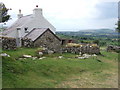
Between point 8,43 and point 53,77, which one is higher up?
point 8,43

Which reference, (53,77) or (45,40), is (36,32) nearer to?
(45,40)

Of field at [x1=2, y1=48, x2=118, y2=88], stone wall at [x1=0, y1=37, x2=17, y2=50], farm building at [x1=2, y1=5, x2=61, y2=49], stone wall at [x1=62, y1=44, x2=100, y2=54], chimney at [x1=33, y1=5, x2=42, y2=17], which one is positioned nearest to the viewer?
field at [x1=2, y1=48, x2=118, y2=88]

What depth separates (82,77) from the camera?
13836 millimetres

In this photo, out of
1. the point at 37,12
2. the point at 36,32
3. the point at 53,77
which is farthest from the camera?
the point at 37,12

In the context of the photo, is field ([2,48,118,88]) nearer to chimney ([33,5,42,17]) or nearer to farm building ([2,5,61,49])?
farm building ([2,5,61,49])

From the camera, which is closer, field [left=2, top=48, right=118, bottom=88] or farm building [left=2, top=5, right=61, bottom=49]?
field [left=2, top=48, right=118, bottom=88]

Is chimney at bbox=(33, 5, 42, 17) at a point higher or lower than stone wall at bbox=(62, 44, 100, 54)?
higher

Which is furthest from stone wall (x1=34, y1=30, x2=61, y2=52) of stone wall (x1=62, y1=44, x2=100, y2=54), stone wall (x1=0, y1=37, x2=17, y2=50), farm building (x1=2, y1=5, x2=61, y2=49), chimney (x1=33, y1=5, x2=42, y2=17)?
chimney (x1=33, y1=5, x2=42, y2=17)

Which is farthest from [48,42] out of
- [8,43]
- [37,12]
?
[37,12]

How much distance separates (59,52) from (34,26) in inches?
402

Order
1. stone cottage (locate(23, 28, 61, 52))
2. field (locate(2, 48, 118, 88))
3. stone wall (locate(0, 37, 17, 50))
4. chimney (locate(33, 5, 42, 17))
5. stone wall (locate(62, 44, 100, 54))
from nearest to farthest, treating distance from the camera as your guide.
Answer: field (locate(2, 48, 118, 88)) < stone wall (locate(0, 37, 17, 50)) < stone cottage (locate(23, 28, 61, 52)) < stone wall (locate(62, 44, 100, 54)) < chimney (locate(33, 5, 42, 17))

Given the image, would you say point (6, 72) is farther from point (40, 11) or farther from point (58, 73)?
point (40, 11)

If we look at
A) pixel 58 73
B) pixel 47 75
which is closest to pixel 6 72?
pixel 47 75

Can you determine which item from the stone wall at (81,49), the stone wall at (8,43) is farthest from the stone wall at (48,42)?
the stone wall at (8,43)
